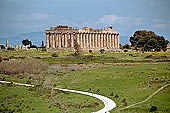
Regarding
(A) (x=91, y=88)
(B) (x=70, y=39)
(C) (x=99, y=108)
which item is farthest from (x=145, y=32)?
(C) (x=99, y=108)

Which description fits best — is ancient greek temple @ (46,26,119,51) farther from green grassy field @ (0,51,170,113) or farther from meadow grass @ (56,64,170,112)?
green grassy field @ (0,51,170,113)

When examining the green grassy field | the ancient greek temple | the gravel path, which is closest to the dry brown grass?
the green grassy field

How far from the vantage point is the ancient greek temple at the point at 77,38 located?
493 ft

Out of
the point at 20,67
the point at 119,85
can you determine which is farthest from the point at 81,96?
the point at 20,67

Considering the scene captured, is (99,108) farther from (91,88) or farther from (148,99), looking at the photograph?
(91,88)

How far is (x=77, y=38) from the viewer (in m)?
149

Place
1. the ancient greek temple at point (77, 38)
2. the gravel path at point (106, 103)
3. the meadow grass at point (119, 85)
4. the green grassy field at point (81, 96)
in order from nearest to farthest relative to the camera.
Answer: the gravel path at point (106, 103) < the green grassy field at point (81, 96) < the meadow grass at point (119, 85) < the ancient greek temple at point (77, 38)

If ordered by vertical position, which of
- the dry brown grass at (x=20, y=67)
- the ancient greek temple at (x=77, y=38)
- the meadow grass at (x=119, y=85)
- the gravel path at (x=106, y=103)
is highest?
the ancient greek temple at (x=77, y=38)

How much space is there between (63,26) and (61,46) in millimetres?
12409

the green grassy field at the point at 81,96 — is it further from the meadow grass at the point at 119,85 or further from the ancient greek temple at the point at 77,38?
the ancient greek temple at the point at 77,38

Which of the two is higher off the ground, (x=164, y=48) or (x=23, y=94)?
(x=164, y=48)

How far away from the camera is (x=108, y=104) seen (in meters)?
34.8

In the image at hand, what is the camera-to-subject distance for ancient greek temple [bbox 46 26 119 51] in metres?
150

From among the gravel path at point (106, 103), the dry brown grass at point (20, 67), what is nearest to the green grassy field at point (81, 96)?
the gravel path at point (106, 103)
